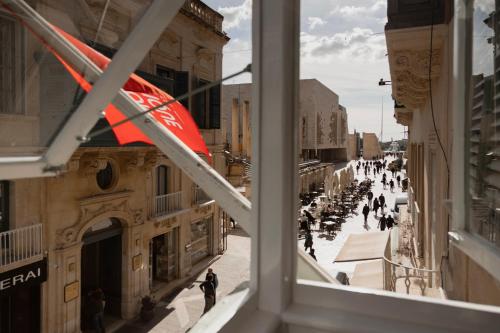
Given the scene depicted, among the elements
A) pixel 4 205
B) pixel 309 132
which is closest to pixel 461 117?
pixel 4 205

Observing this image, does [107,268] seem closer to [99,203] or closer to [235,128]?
[99,203]

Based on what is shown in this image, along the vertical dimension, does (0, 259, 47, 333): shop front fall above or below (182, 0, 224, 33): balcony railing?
below

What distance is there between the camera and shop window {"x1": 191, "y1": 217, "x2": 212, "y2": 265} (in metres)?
11.4

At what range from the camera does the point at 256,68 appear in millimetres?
966

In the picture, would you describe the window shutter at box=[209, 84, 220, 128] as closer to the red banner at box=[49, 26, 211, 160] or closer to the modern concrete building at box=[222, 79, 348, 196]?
the modern concrete building at box=[222, 79, 348, 196]

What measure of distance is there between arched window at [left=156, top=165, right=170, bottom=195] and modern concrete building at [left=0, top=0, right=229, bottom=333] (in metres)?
0.03

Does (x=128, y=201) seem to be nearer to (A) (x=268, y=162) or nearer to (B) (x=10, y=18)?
(B) (x=10, y=18)

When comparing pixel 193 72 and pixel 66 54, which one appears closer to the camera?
pixel 66 54

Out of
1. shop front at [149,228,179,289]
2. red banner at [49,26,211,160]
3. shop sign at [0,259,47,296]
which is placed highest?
red banner at [49,26,211,160]

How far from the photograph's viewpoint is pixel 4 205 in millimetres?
5930

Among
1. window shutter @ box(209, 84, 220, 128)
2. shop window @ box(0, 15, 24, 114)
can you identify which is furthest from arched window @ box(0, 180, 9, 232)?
window shutter @ box(209, 84, 220, 128)

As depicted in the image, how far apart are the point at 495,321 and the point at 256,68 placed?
2.58 ft

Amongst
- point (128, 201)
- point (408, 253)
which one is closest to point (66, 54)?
point (128, 201)

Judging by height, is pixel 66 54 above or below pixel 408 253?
above
